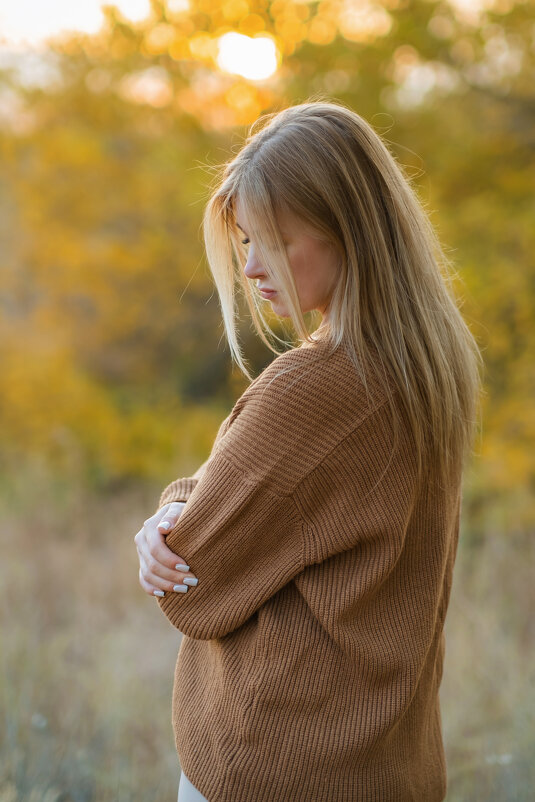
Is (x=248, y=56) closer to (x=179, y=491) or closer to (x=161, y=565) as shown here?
(x=179, y=491)

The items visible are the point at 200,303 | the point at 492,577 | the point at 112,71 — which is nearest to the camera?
the point at 492,577

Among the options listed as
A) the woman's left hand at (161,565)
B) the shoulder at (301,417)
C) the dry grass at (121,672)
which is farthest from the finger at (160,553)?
the dry grass at (121,672)

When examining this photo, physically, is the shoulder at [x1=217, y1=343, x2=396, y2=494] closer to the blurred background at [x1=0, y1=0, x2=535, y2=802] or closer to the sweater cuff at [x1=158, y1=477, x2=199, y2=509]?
the sweater cuff at [x1=158, y1=477, x2=199, y2=509]

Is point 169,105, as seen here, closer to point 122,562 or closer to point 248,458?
point 122,562

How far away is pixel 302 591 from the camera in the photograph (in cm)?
108

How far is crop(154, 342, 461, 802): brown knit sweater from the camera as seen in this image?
105 cm

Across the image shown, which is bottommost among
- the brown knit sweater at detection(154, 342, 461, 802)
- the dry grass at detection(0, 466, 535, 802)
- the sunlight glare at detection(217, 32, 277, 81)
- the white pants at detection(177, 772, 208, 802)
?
the dry grass at detection(0, 466, 535, 802)

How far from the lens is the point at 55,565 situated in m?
4.28

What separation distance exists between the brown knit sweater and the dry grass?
932mm

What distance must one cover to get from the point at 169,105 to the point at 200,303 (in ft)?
5.08

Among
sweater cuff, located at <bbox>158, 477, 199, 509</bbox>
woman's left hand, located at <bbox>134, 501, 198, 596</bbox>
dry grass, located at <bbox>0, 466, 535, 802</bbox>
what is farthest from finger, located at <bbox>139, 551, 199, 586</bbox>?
dry grass, located at <bbox>0, 466, 535, 802</bbox>

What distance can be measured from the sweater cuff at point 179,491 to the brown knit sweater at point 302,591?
0.12m

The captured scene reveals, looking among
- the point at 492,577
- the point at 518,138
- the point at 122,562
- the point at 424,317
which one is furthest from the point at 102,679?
the point at 518,138

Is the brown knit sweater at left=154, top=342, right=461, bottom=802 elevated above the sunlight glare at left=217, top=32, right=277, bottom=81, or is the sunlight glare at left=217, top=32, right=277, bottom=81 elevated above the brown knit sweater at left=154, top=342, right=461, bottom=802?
the sunlight glare at left=217, top=32, right=277, bottom=81
